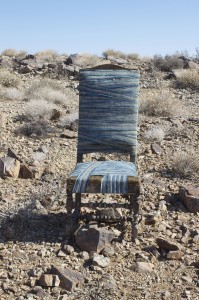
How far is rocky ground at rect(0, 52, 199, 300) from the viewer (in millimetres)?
3945

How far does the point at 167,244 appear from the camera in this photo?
4500 mm

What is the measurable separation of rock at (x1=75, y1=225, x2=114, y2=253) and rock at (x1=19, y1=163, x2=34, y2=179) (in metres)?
1.85

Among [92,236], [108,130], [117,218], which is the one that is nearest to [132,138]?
[108,130]

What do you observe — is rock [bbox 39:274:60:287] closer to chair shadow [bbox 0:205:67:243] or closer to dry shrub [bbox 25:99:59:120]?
chair shadow [bbox 0:205:67:243]

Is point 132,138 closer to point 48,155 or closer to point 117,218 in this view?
point 117,218

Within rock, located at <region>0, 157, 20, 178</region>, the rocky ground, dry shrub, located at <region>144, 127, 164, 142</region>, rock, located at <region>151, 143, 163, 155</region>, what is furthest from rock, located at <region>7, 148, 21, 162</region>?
dry shrub, located at <region>144, 127, 164, 142</region>

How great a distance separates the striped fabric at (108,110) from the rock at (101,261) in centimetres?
120

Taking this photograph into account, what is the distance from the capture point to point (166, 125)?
28.4 ft

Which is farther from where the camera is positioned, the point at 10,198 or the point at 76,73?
the point at 76,73

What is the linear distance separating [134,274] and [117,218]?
2.43 ft

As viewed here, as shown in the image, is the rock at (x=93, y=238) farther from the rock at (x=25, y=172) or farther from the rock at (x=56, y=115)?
the rock at (x=56, y=115)

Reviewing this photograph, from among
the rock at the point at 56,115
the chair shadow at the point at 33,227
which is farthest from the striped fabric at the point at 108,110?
the rock at the point at 56,115

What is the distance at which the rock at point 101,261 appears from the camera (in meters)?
4.22

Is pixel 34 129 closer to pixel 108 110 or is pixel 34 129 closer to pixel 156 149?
pixel 156 149
